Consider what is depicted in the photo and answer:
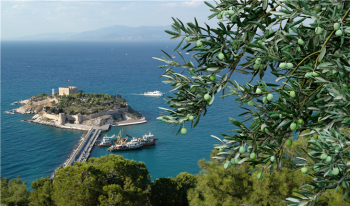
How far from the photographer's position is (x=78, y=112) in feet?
154

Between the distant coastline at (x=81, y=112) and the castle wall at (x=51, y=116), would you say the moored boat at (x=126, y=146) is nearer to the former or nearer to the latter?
the distant coastline at (x=81, y=112)

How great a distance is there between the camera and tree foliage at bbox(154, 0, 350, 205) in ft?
7.30

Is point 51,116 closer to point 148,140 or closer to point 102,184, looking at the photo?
Result: point 148,140

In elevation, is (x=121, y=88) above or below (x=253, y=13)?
below

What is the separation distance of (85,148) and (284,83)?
123 feet

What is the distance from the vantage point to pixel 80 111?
47156mm

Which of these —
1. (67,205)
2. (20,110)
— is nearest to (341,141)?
(67,205)

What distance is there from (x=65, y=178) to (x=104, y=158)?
94.3 inches

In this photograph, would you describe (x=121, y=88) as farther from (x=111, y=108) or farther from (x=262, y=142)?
(x=262, y=142)

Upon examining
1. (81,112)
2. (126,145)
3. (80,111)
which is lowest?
(126,145)

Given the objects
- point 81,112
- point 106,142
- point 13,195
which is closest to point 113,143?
point 106,142

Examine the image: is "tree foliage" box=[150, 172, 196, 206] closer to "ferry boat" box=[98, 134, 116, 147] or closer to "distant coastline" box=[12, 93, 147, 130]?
"ferry boat" box=[98, 134, 116, 147]

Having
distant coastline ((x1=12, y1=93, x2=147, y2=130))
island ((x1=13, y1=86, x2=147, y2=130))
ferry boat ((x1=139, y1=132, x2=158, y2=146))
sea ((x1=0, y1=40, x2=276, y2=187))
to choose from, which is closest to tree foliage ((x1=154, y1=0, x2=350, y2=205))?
sea ((x1=0, y1=40, x2=276, y2=187))

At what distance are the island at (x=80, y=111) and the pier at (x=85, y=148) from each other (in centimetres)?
267
